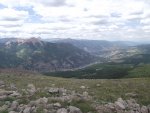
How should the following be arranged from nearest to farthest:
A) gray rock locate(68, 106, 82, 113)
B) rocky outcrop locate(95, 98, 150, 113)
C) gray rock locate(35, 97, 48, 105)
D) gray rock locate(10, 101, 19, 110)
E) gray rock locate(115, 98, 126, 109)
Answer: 1. gray rock locate(68, 106, 82, 113)
2. gray rock locate(10, 101, 19, 110)
3. rocky outcrop locate(95, 98, 150, 113)
4. gray rock locate(35, 97, 48, 105)
5. gray rock locate(115, 98, 126, 109)

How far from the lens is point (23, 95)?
34.2m

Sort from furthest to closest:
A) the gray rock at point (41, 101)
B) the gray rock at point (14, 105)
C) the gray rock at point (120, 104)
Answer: the gray rock at point (120, 104)
the gray rock at point (41, 101)
the gray rock at point (14, 105)

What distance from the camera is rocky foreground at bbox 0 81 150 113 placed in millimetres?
29188

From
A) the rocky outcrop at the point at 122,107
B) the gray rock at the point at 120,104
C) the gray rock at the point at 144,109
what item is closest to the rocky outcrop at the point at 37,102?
the rocky outcrop at the point at 122,107

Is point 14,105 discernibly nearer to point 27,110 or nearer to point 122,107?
point 27,110

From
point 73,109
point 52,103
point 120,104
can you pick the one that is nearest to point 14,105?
point 52,103

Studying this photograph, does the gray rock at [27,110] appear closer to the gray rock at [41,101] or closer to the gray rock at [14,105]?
the gray rock at [14,105]

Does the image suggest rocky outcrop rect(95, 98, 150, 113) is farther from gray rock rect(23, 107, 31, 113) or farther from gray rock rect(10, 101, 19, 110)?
gray rock rect(10, 101, 19, 110)

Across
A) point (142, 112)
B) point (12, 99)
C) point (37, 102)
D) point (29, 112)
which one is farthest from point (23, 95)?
point (142, 112)

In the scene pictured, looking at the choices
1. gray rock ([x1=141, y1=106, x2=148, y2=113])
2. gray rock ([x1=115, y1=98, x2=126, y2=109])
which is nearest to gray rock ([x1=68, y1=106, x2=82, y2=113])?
gray rock ([x1=115, y1=98, x2=126, y2=109])

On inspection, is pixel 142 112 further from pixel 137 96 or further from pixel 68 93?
pixel 68 93

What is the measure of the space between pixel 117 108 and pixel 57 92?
30.5ft

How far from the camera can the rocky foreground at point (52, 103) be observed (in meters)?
29.2

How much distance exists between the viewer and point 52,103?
3114 cm
